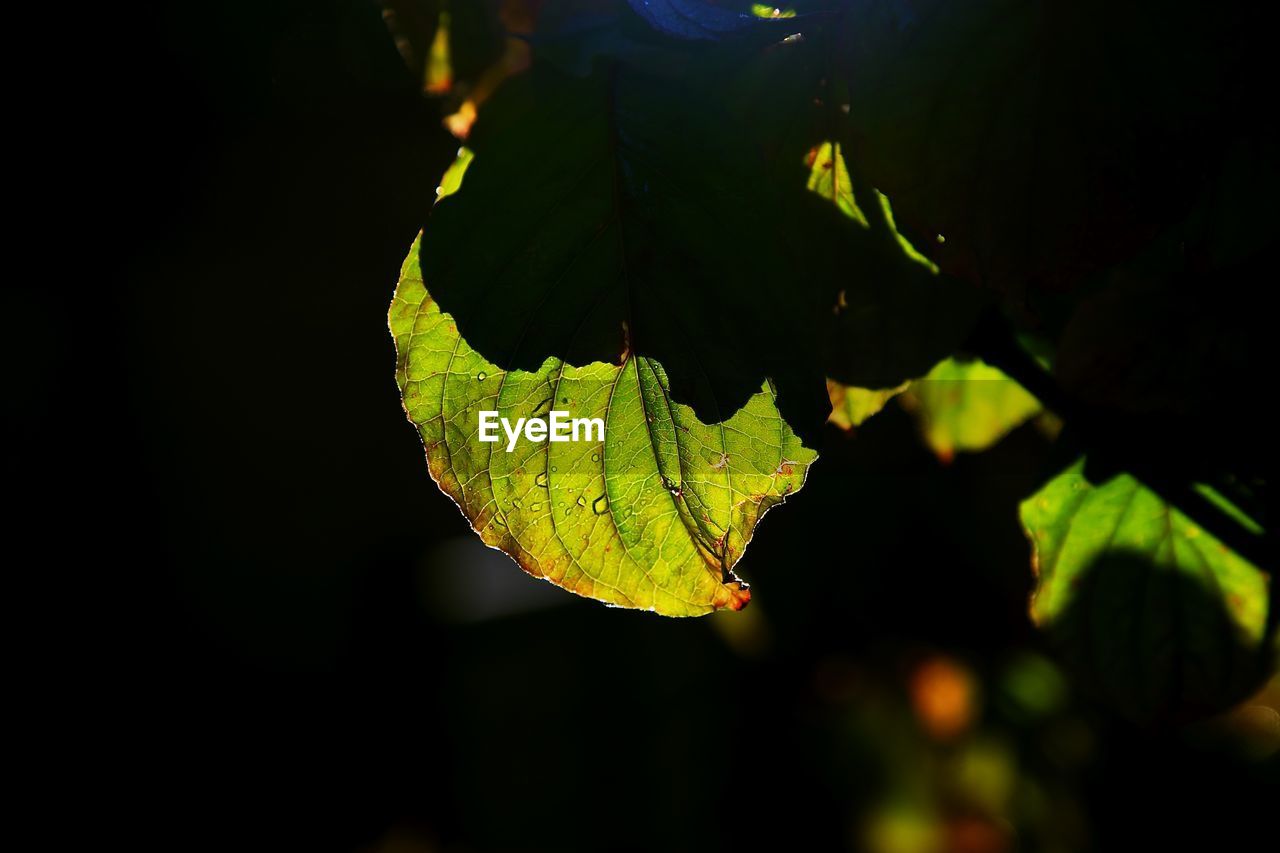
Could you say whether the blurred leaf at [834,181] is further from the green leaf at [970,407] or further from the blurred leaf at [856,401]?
the green leaf at [970,407]

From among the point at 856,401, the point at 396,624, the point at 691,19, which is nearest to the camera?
the point at 691,19

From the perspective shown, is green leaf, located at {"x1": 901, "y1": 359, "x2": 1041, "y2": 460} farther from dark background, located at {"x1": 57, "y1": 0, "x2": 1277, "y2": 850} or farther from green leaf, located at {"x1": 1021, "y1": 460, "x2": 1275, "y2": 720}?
dark background, located at {"x1": 57, "y1": 0, "x2": 1277, "y2": 850}

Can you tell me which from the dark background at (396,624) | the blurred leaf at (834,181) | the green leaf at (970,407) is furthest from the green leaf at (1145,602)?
the dark background at (396,624)

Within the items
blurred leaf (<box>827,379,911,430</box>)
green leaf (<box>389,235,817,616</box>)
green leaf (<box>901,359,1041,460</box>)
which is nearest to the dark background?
green leaf (<box>901,359,1041,460</box>)

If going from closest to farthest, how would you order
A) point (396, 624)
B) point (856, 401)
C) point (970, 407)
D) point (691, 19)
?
point (691, 19) < point (856, 401) < point (970, 407) < point (396, 624)

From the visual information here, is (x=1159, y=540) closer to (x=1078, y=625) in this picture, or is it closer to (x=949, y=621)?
(x=1078, y=625)

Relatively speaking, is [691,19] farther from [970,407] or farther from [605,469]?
[970,407]

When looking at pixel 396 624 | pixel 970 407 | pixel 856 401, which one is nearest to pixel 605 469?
pixel 856 401
